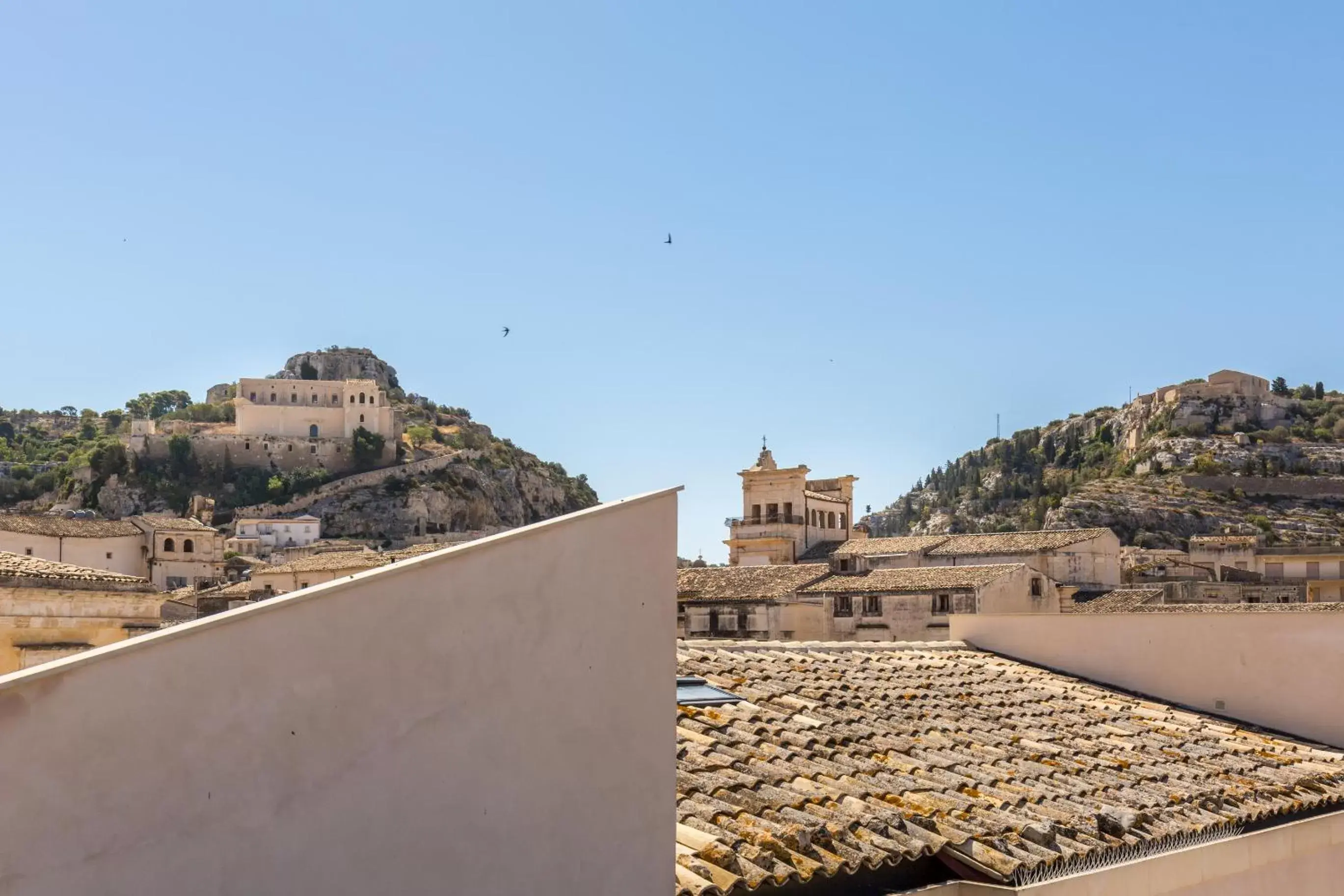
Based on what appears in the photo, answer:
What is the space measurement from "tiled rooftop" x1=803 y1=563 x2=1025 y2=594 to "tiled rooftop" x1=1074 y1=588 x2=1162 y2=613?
2.14 m

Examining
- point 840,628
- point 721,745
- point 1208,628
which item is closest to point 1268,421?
point 840,628

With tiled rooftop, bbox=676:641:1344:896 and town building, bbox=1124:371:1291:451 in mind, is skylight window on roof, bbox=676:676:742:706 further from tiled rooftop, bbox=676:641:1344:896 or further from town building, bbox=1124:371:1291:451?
town building, bbox=1124:371:1291:451

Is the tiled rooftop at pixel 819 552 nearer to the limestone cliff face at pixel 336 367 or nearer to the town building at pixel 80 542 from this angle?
the town building at pixel 80 542

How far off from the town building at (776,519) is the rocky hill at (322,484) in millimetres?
54568

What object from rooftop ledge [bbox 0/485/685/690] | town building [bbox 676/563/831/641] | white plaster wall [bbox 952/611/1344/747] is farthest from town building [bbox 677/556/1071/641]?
rooftop ledge [bbox 0/485/685/690]

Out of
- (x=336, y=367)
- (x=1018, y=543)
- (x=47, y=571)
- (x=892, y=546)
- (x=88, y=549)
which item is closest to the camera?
(x=47, y=571)

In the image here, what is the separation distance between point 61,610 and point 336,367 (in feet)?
430

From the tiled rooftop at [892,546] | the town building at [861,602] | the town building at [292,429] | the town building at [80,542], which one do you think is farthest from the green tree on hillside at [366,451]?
the town building at [861,602]

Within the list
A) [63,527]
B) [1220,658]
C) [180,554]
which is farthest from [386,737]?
[180,554]

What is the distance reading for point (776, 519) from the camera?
173 ft

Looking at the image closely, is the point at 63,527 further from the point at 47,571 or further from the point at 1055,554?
the point at 47,571

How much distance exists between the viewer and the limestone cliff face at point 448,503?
104 metres

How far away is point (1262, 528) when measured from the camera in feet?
285

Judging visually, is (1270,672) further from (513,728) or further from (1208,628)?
(513,728)
